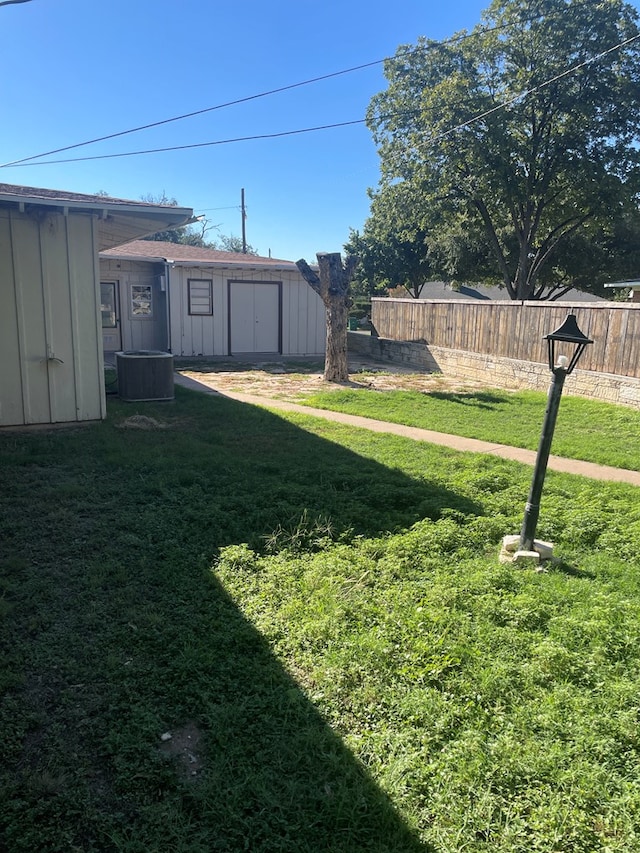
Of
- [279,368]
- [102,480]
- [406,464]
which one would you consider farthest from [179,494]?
[279,368]

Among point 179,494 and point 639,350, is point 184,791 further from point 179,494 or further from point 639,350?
point 639,350

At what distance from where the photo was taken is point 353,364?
57.2 ft

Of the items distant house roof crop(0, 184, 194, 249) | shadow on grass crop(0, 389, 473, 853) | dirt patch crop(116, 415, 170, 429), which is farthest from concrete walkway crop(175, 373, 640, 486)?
distant house roof crop(0, 184, 194, 249)

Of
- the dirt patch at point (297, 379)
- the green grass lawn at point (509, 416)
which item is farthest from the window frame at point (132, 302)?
the green grass lawn at point (509, 416)

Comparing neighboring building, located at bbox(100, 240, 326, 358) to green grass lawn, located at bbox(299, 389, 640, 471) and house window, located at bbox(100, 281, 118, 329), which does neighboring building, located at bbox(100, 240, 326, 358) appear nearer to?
house window, located at bbox(100, 281, 118, 329)

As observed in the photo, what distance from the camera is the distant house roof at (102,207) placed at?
Result: 670 cm

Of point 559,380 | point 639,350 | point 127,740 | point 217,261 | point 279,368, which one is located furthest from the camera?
point 217,261

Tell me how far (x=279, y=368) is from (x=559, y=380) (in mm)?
11880

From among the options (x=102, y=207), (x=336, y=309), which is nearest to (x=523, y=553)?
(x=102, y=207)

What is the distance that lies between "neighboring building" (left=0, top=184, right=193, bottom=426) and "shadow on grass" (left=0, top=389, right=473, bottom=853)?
2.27 meters

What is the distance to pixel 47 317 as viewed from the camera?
729cm

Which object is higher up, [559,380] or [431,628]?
[559,380]

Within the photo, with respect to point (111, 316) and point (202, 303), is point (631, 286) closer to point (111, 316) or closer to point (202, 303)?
point (202, 303)

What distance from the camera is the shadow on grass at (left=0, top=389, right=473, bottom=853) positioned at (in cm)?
195
